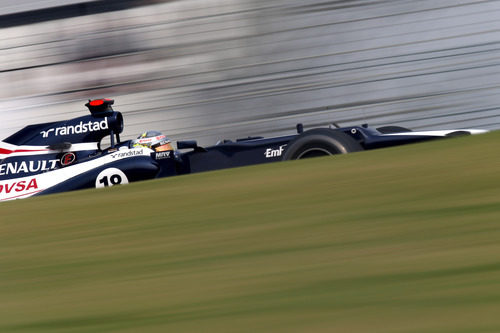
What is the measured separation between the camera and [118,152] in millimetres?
7500

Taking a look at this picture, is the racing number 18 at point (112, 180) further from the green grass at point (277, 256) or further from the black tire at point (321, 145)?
the green grass at point (277, 256)

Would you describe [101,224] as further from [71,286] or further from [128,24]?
[128,24]

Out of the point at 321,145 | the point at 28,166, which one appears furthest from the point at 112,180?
the point at 321,145

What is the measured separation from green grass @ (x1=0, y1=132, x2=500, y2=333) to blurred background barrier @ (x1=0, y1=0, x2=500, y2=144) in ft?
21.9

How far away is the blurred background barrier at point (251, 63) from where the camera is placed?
35.1ft

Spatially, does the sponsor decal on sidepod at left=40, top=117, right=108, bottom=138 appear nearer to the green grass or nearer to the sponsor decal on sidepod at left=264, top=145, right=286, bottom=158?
the sponsor decal on sidepod at left=264, top=145, right=286, bottom=158

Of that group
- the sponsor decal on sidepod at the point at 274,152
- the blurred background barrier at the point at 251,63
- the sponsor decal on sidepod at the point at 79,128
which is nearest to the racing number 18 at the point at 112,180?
the sponsor decal on sidepod at the point at 79,128

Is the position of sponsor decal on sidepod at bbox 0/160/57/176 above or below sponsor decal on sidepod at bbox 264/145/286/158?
above

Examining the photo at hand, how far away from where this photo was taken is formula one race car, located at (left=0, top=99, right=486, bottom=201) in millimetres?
6758

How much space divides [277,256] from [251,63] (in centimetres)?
852

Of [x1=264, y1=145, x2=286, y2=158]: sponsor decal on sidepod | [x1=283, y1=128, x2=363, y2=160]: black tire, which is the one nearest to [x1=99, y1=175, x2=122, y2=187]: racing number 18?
[x1=264, y1=145, x2=286, y2=158]: sponsor decal on sidepod

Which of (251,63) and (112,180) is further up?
(251,63)

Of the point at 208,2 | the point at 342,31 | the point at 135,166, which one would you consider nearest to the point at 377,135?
the point at 135,166

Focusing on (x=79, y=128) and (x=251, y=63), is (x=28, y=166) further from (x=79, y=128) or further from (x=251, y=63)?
(x=251, y=63)
